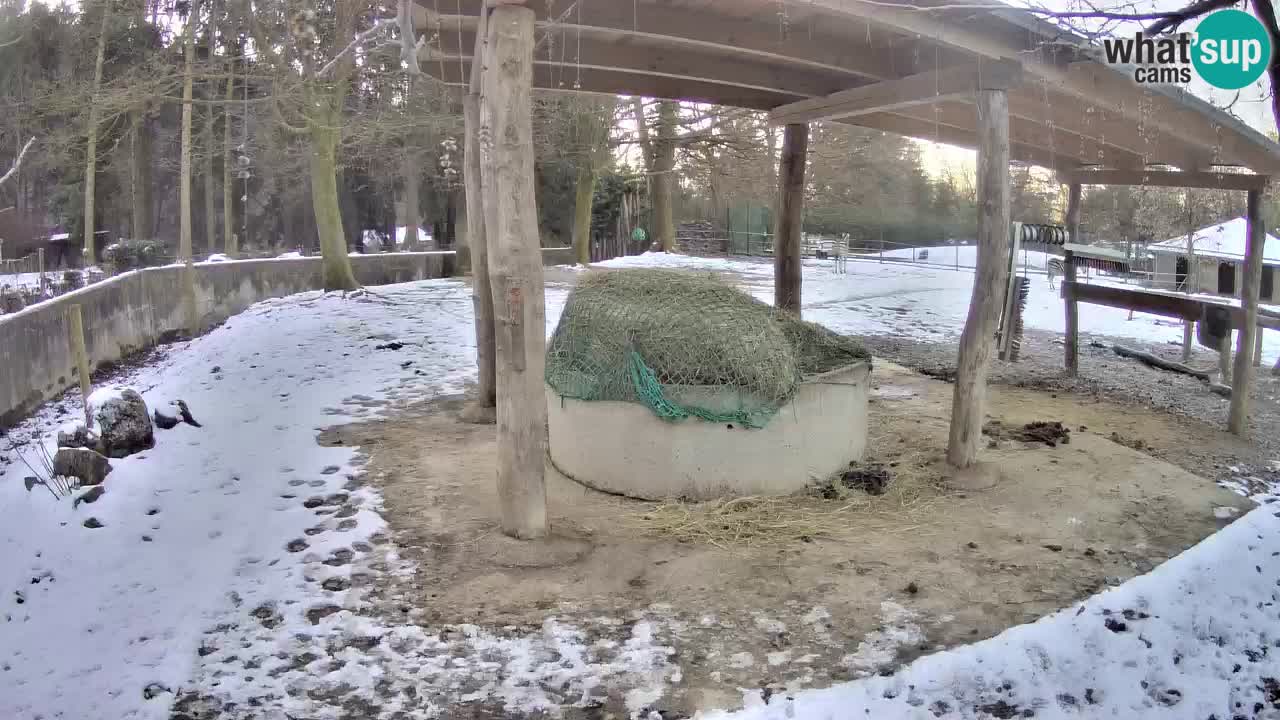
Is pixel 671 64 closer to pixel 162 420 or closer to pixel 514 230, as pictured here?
pixel 514 230

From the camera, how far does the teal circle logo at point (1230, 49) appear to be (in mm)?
4570

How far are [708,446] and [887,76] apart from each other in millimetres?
4049

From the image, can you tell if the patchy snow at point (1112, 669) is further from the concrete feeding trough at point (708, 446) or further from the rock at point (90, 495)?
the rock at point (90, 495)

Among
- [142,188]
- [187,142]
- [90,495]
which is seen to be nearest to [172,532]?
[90,495]

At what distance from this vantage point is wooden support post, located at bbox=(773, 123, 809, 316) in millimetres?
10242

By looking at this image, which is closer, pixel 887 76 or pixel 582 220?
pixel 887 76

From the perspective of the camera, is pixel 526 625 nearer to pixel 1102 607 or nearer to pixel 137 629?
pixel 137 629

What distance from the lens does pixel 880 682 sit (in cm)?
374

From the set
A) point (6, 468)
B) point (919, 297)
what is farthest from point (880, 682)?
point (919, 297)

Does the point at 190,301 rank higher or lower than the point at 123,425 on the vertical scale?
higher

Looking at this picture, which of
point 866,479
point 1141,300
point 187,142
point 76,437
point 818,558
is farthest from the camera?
point 187,142

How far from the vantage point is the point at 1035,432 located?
8.00m

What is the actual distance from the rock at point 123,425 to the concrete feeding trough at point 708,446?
3.43 metres

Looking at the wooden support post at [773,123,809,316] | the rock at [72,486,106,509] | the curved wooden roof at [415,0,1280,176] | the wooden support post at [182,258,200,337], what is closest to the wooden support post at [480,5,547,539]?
the curved wooden roof at [415,0,1280,176]
